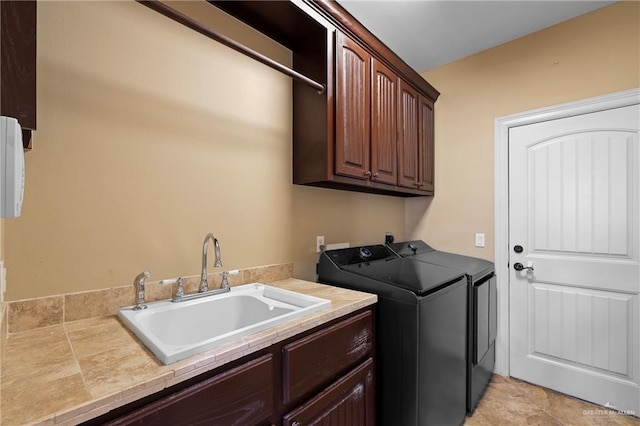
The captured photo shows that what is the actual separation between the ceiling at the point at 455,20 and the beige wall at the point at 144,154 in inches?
31.9

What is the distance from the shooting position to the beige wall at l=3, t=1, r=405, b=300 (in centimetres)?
106

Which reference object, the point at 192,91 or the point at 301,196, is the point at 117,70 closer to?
the point at 192,91

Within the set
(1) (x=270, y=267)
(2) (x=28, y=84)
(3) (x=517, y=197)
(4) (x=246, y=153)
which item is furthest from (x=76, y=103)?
(3) (x=517, y=197)

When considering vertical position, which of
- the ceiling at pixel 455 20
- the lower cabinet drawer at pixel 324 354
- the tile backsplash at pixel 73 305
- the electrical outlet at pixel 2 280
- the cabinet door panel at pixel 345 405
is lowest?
the cabinet door panel at pixel 345 405

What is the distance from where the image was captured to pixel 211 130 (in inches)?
58.8

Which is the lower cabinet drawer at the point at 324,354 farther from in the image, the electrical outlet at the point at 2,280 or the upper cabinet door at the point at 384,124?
the upper cabinet door at the point at 384,124

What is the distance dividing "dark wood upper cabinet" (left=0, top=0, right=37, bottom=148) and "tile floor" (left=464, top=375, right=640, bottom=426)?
2.58 meters

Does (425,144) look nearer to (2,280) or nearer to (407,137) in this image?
(407,137)

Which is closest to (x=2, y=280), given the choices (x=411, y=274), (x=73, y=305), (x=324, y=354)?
(x=73, y=305)

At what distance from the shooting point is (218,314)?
4.47 feet

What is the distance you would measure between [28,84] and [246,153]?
3.17ft

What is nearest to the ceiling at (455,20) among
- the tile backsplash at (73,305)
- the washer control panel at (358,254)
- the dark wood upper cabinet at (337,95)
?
the dark wood upper cabinet at (337,95)

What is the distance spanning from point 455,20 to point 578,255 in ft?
6.33

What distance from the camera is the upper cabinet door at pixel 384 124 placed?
1.97m
